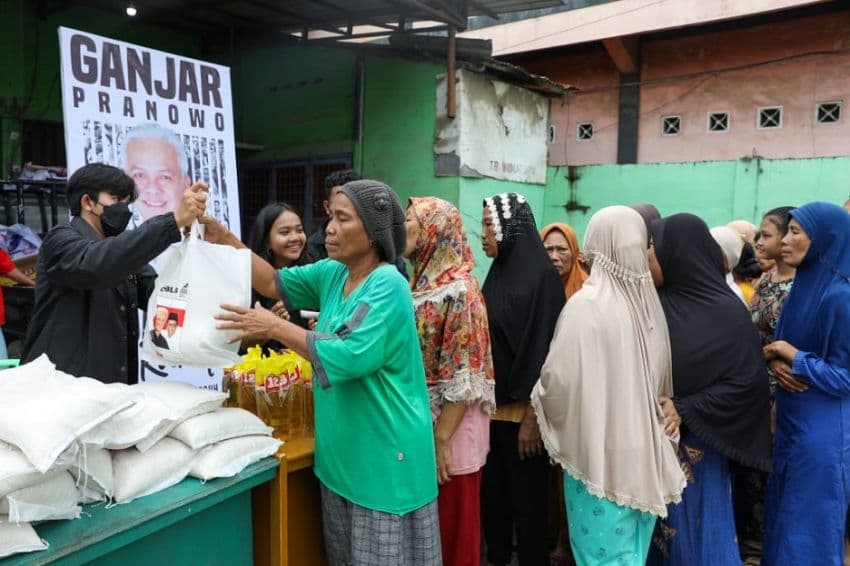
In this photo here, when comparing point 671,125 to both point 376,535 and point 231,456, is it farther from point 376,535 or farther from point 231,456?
point 231,456

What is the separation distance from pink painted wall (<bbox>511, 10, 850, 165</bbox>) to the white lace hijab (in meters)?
6.87

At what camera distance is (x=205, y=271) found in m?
1.76

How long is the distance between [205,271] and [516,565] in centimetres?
232

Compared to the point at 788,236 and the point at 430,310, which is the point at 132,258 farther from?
the point at 788,236

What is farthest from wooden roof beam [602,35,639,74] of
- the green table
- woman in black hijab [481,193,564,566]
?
the green table

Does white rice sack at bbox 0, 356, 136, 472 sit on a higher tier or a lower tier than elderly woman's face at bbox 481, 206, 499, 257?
lower

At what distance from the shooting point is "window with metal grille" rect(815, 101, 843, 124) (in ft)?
24.6

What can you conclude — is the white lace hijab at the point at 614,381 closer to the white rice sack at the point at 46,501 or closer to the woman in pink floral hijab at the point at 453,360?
the woman in pink floral hijab at the point at 453,360

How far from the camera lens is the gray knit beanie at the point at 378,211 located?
69.6 inches

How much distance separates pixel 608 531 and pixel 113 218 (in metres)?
2.07

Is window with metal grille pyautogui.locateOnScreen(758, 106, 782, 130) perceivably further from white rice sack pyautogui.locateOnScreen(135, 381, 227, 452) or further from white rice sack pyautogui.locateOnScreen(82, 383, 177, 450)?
white rice sack pyautogui.locateOnScreen(82, 383, 177, 450)

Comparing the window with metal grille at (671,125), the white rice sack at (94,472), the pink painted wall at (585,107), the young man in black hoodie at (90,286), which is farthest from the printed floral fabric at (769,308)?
the pink painted wall at (585,107)

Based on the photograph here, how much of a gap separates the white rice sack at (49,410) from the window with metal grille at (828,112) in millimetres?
8512

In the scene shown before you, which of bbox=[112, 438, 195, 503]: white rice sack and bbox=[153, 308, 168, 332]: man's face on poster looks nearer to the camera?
bbox=[112, 438, 195, 503]: white rice sack
